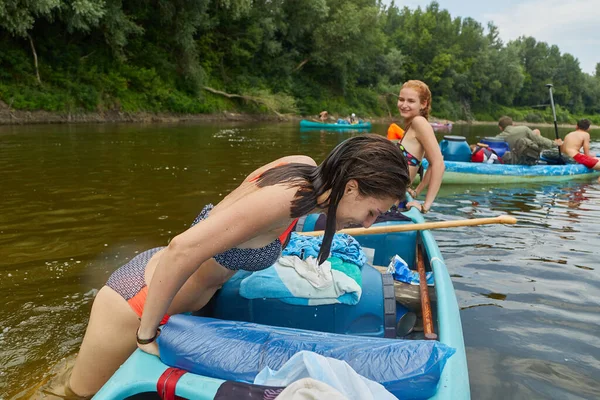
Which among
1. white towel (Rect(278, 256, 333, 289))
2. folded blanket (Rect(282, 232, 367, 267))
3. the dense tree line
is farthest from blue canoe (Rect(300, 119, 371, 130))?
white towel (Rect(278, 256, 333, 289))

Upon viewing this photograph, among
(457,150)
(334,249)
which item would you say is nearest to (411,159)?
(334,249)

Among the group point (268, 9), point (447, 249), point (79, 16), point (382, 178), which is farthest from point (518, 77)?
point (382, 178)

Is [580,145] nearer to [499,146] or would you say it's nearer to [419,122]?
[499,146]

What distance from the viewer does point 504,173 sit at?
32.0 ft

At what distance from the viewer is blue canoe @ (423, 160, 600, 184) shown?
9.50 metres

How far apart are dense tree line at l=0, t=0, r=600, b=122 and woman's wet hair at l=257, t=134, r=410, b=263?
1755 centimetres

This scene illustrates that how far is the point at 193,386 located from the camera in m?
1.85

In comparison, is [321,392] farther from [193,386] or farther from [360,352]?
[193,386]

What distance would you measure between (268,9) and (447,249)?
29518 millimetres

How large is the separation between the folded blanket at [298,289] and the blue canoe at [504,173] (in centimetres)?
695

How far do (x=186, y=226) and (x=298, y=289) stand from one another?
3.61m

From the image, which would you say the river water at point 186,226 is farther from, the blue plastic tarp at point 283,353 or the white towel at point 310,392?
the white towel at point 310,392

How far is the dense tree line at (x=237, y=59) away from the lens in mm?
19938

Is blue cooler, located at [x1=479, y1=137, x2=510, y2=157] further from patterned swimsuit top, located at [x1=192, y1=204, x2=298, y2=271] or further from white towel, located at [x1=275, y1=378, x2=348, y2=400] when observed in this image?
white towel, located at [x1=275, y1=378, x2=348, y2=400]
